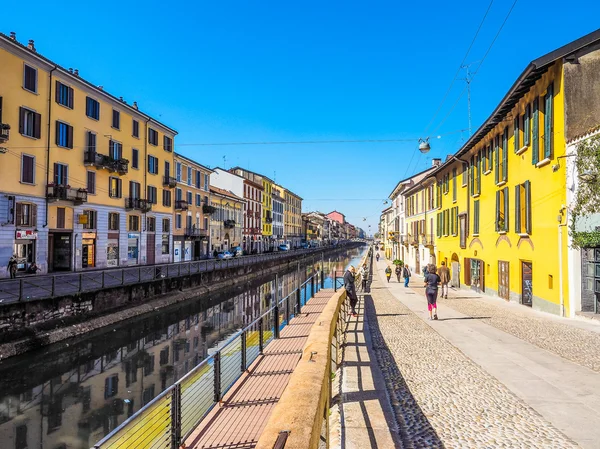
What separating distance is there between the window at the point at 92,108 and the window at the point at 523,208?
27447 millimetres

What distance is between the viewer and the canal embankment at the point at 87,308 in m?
13.3

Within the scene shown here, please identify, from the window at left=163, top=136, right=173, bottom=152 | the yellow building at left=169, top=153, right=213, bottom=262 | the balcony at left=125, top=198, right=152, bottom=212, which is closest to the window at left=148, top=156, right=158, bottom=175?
the yellow building at left=169, top=153, right=213, bottom=262

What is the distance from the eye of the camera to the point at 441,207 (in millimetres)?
30391

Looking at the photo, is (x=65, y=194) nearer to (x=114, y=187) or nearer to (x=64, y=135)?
(x=64, y=135)

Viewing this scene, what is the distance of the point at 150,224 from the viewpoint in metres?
38.4

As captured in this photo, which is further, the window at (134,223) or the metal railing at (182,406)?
the window at (134,223)

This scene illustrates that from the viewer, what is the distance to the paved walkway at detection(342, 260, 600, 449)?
14.6 feet

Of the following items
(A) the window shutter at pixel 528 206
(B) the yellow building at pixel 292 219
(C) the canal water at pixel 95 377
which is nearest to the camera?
(C) the canal water at pixel 95 377

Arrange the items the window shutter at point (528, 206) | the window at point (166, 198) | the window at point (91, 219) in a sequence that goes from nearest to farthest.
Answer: the window shutter at point (528, 206) < the window at point (91, 219) < the window at point (166, 198)

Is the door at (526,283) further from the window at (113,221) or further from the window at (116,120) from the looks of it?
the window at (116,120)

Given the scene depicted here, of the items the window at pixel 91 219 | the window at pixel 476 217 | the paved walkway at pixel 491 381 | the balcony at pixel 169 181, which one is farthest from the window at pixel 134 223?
the paved walkway at pixel 491 381

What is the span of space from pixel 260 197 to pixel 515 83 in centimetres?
6672

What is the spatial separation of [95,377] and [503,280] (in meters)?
15.5

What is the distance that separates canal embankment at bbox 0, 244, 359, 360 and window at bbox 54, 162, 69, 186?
8.64m
